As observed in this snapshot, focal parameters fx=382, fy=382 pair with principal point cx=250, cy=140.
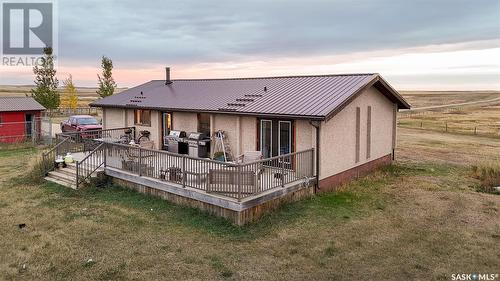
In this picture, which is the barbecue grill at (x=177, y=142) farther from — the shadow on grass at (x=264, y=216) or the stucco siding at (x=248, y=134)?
the shadow on grass at (x=264, y=216)

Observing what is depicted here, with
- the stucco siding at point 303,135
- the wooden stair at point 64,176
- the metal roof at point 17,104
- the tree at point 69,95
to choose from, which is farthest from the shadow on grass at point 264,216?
the tree at point 69,95

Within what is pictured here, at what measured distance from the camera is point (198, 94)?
1911 centimetres

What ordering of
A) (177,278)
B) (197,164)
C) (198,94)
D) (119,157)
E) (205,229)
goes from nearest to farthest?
1. (177,278)
2. (205,229)
3. (197,164)
4. (119,157)
5. (198,94)

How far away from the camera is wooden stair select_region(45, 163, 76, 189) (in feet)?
48.8

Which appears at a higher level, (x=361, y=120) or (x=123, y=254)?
(x=361, y=120)

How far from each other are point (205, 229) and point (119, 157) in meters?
6.08

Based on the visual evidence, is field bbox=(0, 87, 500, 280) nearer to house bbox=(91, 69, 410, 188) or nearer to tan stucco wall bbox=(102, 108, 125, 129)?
house bbox=(91, 69, 410, 188)

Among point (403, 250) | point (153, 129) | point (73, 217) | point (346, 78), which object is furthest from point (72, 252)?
point (346, 78)

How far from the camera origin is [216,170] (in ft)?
36.7

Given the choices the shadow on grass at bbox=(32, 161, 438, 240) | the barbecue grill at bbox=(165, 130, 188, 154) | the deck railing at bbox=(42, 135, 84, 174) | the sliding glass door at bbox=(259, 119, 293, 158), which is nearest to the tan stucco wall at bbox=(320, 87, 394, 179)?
the shadow on grass at bbox=(32, 161, 438, 240)

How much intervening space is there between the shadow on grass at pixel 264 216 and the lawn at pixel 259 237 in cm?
3

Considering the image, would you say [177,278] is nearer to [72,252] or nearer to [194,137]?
[72,252]

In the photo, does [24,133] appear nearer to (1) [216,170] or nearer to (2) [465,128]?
(1) [216,170]

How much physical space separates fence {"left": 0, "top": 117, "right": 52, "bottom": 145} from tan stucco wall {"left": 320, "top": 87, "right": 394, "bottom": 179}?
787 inches
